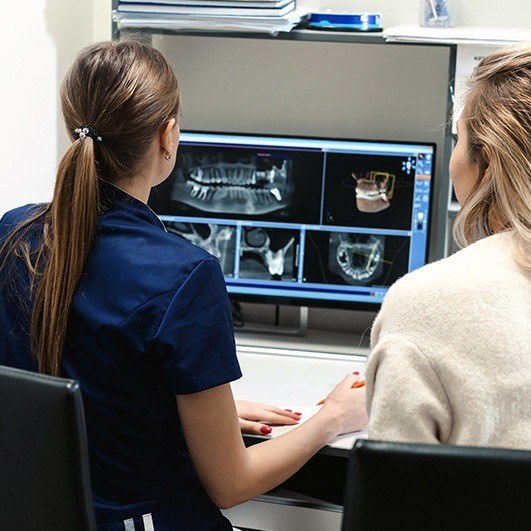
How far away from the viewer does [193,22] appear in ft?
7.21

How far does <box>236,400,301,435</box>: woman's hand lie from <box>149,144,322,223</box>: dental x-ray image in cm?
70

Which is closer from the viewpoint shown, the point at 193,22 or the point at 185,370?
the point at 185,370

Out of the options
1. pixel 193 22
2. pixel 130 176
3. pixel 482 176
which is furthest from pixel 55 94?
pixel 482 176

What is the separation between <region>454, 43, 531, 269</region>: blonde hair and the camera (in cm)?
123

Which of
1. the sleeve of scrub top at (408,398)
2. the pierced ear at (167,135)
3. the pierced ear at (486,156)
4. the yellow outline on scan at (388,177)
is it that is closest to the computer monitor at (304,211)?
the yellow outline on scan at (388,177)

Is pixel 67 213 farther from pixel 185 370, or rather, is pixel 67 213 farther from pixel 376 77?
pixel 376 77

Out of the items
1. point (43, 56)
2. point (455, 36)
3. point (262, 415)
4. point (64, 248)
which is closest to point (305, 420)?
point (262, 415)

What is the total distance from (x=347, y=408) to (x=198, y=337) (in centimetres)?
46

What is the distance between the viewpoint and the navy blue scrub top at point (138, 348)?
4.28ft

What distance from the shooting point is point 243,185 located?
7.87 ft

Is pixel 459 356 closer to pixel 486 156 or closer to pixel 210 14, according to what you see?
pixel 486 156

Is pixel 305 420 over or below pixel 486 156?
below

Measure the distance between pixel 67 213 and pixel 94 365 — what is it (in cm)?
22

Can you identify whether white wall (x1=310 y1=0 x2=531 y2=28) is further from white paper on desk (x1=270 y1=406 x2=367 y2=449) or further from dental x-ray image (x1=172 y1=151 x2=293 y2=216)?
white paper on desk (x1=270 y1=406 x2=367 y2=449)
